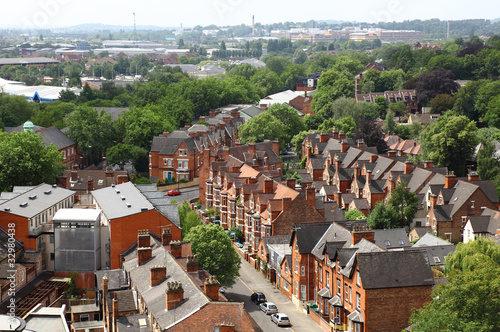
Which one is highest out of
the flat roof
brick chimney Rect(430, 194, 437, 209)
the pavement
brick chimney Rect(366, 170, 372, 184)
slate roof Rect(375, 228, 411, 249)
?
the flat roof

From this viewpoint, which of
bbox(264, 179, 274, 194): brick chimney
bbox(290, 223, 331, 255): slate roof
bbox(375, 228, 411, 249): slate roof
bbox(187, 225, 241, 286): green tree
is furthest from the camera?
bbox(264, 179, 274, 194): brick chimney

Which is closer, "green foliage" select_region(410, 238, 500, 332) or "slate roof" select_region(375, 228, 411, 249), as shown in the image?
"green foliage" select_region(410, 238, 500, 332)

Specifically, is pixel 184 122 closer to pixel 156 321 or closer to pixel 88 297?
pixel 88 297

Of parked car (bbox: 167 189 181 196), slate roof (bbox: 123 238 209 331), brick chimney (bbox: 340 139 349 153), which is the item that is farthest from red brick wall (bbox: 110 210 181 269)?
brick chimney (bbox: 340 139 349 153)

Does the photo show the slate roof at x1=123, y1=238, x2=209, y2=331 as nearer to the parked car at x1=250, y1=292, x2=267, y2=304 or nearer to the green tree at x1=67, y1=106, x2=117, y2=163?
the parked car at x1=250, y1=292, x2=267, y2=304

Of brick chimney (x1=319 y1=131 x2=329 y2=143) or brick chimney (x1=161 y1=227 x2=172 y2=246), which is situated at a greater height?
brick chimney (x1=161 y1=227 x2=172 y2=246)

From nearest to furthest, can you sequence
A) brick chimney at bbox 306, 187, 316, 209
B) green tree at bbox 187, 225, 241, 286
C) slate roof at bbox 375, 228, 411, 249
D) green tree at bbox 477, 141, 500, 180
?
green tree at bbox 187, 225, 241, 286 < slate roof at bbox 375, 228, 411, 249 < brick chimney at bbox 306, 187, 316, 209 < green tree at bbox 477, 141, 500, 180

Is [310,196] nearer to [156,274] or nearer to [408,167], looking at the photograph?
[408,167]

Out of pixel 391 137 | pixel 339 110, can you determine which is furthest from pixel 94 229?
pixel 339 110
